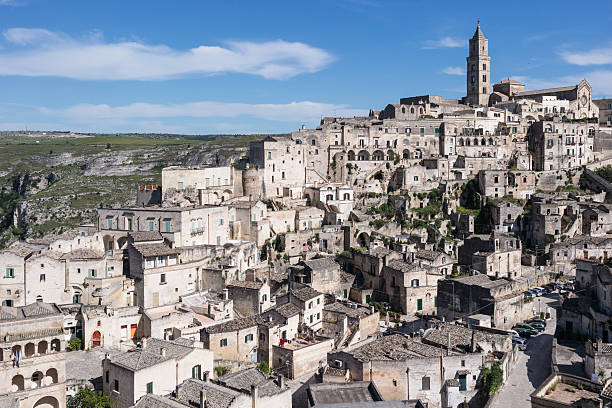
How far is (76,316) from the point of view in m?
34.6

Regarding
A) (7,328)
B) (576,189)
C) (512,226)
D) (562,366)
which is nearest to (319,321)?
(562,366)

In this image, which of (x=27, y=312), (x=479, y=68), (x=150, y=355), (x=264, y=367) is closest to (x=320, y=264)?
(x=264, y=367)

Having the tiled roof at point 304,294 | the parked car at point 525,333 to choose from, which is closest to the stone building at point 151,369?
the tiled roof at point 304,294

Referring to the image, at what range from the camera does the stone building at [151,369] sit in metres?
26.2

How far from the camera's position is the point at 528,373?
29453 millimetres

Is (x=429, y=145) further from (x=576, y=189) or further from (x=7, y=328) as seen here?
(x=7, y=328)

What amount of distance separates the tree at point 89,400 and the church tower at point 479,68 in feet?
239

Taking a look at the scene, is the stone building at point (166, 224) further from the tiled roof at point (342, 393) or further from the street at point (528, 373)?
the street at point (528, 373)

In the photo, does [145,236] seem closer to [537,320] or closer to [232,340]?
[232,340]

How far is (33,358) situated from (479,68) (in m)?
76.0

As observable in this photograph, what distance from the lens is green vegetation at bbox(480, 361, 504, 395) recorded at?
27.0 m

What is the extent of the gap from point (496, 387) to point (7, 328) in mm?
23348

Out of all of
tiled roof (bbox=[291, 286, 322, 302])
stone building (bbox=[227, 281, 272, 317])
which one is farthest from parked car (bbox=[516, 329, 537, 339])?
stone building (bbox=[227, 281, 272, 317])

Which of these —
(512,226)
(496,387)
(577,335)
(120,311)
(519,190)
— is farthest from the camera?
(519,190)
